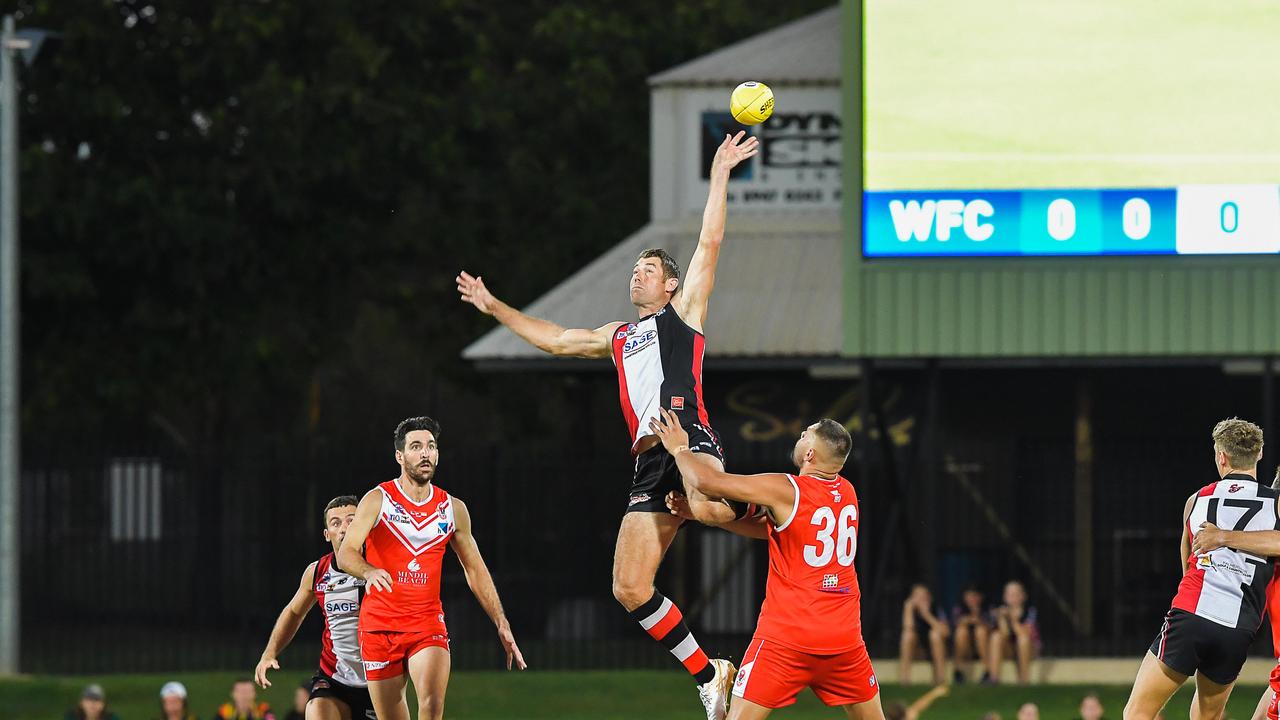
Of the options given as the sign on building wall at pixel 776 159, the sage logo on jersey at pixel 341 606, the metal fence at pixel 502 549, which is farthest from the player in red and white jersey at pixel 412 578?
the sign on building wall at pixel 776 159

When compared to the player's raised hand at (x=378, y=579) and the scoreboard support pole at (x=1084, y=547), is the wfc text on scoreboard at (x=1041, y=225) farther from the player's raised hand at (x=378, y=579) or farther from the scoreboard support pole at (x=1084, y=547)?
the player's raised hand at (x=378, y=579)

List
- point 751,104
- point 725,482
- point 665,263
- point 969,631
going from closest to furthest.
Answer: point 725,482 < point 665,263 < point 751,104 < point 969,631

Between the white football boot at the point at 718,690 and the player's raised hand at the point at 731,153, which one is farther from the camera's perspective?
the white football boot at the point at 718,690

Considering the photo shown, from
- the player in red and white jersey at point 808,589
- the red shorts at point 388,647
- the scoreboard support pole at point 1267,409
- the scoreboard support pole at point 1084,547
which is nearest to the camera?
the player in red and white jersey at point 808,589

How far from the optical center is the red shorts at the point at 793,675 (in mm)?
10609

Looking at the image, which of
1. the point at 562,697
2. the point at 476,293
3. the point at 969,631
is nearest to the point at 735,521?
the point at 476,293

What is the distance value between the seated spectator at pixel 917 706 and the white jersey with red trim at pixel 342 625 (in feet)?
23.8

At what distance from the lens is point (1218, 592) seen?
11.7 m

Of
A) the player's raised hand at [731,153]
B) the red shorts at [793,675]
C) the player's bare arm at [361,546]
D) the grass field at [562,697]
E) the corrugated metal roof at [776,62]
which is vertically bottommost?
the grass field at [562,697]

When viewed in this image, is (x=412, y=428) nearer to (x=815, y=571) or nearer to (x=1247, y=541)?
(x=815, y=571)

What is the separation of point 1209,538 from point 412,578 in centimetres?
472

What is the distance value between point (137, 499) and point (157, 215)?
7997mm

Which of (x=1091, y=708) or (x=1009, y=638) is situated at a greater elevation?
(x=1009, y=638)

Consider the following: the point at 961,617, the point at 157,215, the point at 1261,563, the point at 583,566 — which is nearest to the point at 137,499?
the point at 583,566
